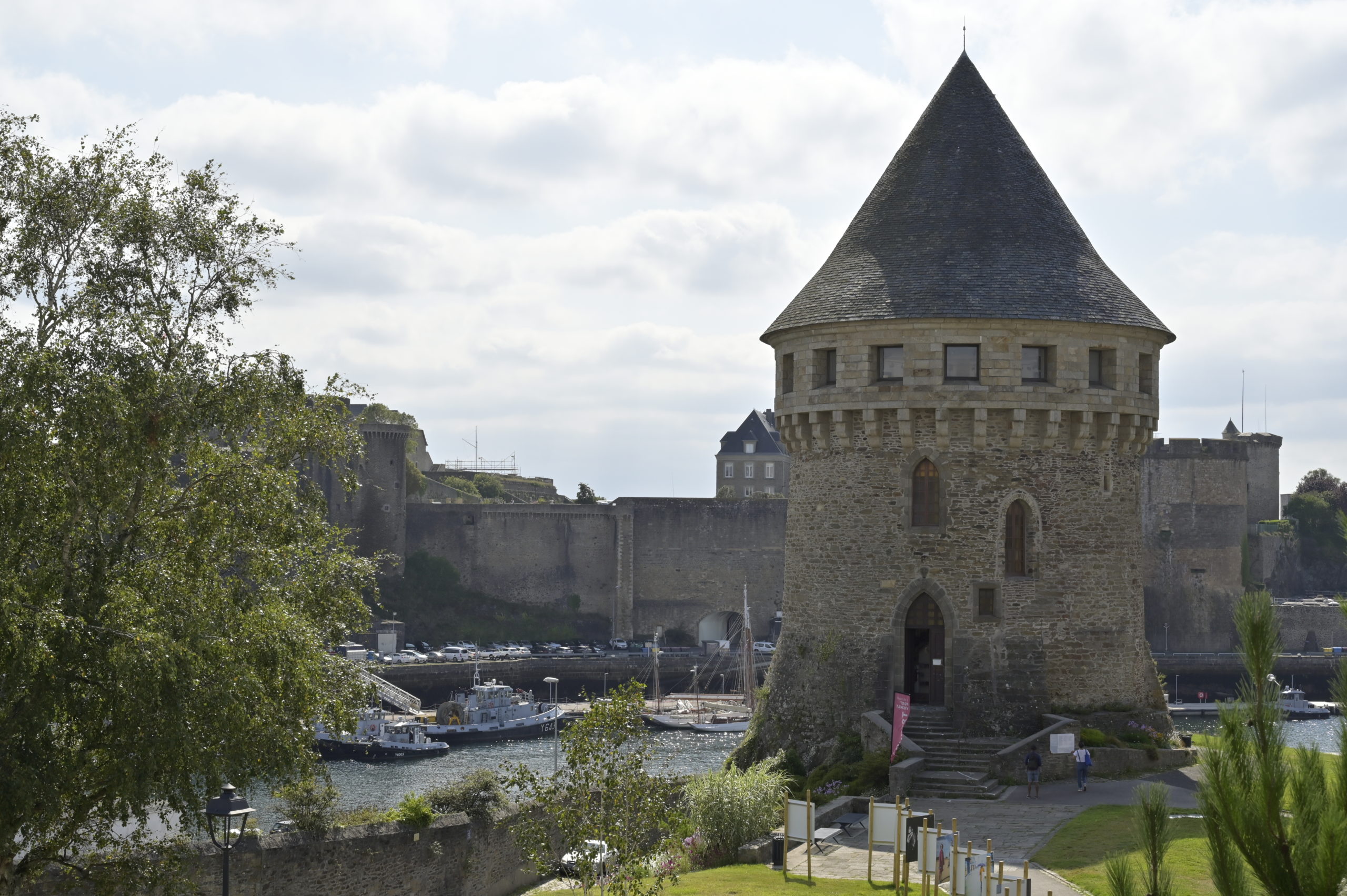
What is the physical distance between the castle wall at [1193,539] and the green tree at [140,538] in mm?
56976

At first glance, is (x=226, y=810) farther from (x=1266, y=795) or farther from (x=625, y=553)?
(x=625, y=553)

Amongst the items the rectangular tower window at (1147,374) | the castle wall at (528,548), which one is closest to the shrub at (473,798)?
the rectangular tower window at (1147,374)

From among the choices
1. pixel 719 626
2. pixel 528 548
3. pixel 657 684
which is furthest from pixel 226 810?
pixel 719 626

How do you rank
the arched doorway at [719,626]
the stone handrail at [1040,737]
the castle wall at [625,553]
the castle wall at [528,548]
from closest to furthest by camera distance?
the stone handrail at [1040,737] → the castle wall at [625,553] → the arched doorway at [719,626] → the castle wall at [528,548]

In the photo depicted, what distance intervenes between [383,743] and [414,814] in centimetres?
2945

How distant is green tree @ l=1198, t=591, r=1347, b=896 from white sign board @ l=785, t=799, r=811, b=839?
9243 millimetres

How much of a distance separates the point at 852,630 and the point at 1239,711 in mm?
14123

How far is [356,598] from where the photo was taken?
48.4ft

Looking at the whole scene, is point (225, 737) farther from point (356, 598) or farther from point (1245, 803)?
point (1245, 803)

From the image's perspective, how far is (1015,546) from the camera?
69.1 feet

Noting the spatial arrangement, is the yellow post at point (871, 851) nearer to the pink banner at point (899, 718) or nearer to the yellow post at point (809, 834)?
the yellow post at point (809, 834)

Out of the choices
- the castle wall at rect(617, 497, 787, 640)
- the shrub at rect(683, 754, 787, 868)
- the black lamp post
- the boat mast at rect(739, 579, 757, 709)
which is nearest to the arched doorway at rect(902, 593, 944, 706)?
the shrub at rect(683, 754, 787, 868)

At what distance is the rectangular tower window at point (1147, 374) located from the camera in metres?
21.8

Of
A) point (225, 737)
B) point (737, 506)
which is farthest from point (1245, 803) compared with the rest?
point (737, 506)
